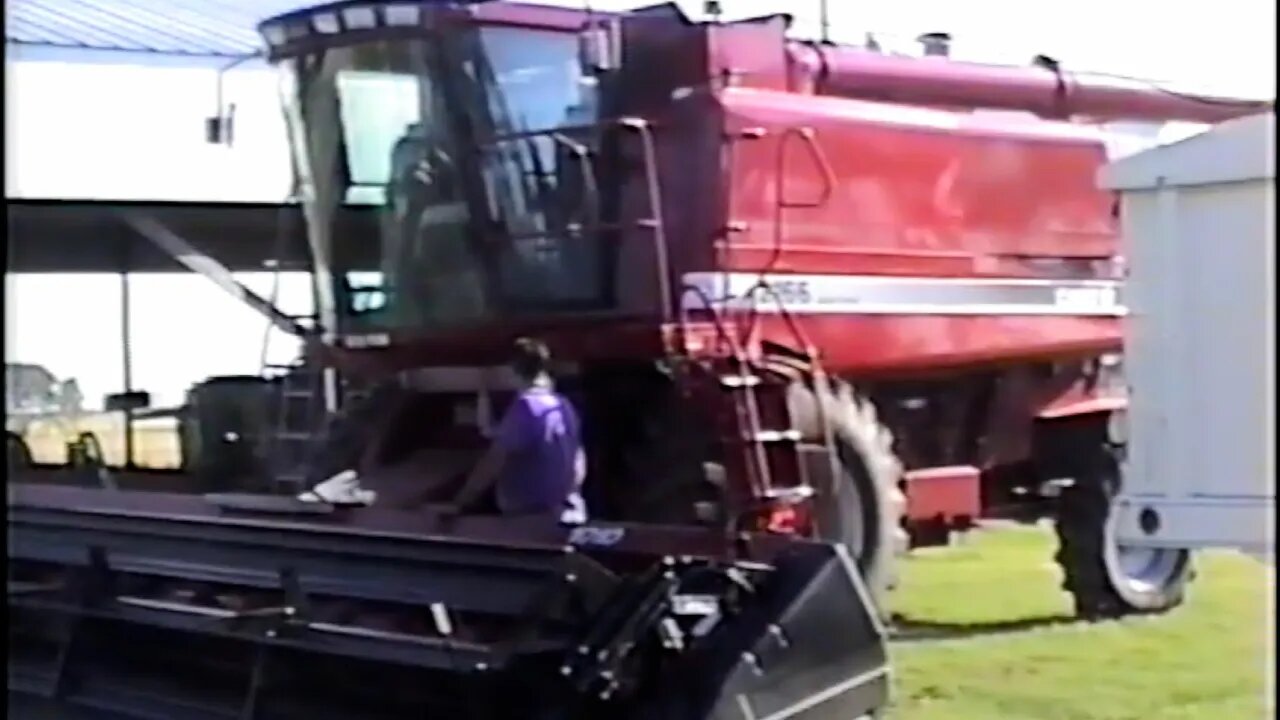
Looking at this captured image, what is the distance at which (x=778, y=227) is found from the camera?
9.03 meters

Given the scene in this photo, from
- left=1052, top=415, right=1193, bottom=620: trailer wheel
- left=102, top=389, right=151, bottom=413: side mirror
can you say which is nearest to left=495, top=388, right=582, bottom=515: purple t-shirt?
left=1052, top=415, right=1193, bottom=620: trailer wheel

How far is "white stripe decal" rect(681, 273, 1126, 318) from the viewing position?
883 cm

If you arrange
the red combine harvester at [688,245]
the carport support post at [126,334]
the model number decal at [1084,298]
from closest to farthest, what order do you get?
the red combine harvester at [688,245] < the model number decal at [1084,298] < the carport support post at [126,334]

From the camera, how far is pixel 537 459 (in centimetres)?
791

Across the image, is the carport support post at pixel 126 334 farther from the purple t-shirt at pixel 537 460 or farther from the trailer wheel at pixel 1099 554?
the trailer wheel at pixel 1099 554

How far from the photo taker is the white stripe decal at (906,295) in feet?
29.0

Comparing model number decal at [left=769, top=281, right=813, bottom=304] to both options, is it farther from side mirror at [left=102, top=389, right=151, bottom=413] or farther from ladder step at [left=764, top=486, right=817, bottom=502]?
side mirror at [left=102, top=389, right=151, bottom=413]

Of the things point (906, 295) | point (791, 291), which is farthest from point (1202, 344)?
point (906, 295)

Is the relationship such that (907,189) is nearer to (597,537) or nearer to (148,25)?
(597,537)

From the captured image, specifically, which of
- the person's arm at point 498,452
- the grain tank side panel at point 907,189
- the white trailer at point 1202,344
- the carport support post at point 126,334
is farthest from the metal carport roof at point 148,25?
the white trailer at point 1202,344

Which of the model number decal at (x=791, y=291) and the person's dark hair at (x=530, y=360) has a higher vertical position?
the model number decal at (x=791, y=291)

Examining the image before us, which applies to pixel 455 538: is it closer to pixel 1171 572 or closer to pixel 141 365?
pixel 1171 572

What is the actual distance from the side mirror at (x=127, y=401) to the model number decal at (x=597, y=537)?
6016mm

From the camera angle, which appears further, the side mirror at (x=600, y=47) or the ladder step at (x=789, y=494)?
the side mirror at (x=600, y=47)
